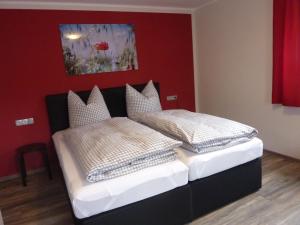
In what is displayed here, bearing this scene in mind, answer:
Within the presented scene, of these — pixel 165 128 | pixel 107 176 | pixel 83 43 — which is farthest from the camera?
pixel 83 43

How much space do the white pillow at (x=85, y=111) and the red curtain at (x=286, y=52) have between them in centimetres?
235

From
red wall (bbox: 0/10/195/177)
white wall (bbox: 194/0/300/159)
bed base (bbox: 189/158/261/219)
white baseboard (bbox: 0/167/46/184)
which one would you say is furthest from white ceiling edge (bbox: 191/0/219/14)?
white baseboard (bbox: 0/167/46/184)

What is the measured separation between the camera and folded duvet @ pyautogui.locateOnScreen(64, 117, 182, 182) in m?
1.81

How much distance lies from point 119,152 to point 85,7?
2573 millimetres

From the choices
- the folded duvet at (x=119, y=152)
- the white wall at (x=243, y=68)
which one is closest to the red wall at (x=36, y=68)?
the white wall at (x=243, y=68)

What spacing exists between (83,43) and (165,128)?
193cm

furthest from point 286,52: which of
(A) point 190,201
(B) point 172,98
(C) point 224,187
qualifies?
(A) point 190,201

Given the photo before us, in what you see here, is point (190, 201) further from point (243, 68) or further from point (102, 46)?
point (102, 46)

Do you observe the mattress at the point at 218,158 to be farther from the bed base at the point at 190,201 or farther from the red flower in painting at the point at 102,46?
the red flower in painting at the point at 102,46

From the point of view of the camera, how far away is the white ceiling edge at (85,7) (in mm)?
3141

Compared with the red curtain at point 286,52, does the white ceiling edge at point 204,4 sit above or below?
above

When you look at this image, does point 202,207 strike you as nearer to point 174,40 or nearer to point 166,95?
point 166,95

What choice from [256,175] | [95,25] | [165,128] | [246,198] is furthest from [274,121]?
[95,25]

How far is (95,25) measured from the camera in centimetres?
364
